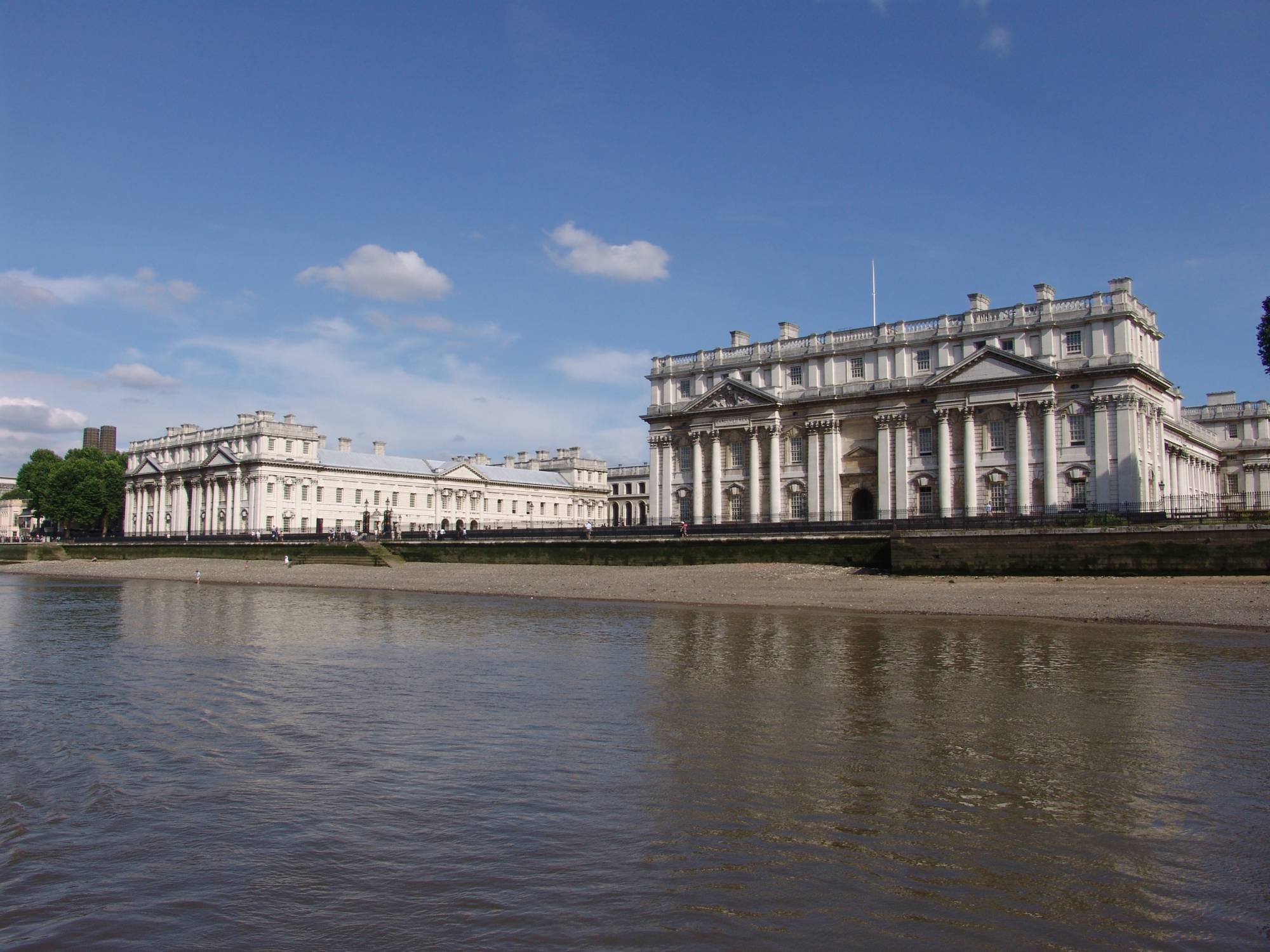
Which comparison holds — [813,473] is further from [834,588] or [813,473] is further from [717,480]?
[834,588]

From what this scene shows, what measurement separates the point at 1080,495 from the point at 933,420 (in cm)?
949

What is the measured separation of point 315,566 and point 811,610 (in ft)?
133

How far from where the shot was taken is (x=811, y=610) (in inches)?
1545

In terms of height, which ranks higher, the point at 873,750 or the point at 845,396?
the point at 845,396

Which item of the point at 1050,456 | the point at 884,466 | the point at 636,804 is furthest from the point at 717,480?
the point at 636,804

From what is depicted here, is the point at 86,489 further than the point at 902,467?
Yes

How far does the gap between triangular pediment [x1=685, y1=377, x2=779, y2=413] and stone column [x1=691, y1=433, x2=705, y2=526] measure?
2.21 meters

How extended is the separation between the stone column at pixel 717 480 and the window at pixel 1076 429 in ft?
74.7

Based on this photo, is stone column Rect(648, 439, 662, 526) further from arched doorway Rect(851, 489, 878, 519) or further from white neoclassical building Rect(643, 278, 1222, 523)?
arched doorway Rect(851, 489, 878, 519)

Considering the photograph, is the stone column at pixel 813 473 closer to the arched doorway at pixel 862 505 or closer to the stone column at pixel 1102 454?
the arched doorway at pixel 862 505

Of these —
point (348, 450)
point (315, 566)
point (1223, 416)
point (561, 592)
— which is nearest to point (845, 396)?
point (561, 592)

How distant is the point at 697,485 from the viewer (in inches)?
2778

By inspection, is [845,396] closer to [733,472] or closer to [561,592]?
[733,472]

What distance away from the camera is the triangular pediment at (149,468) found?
114 m
